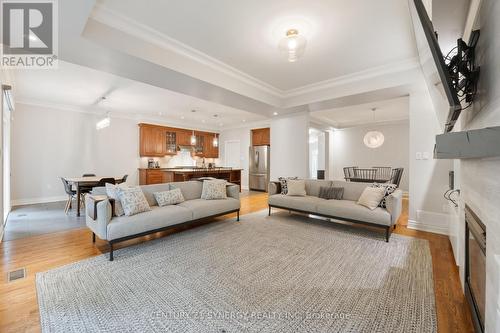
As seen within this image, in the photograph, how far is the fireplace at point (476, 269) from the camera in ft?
4.57

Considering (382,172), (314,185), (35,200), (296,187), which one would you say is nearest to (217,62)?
(296,187)

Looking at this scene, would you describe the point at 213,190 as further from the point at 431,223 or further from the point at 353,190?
the point at 431,223

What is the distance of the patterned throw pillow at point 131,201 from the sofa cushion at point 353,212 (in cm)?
300

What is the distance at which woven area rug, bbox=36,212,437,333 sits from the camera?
167 centimetres

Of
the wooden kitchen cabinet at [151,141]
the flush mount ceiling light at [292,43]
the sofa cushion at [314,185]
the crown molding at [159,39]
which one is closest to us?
the crown molding at [159,39]

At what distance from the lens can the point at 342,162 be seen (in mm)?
9305

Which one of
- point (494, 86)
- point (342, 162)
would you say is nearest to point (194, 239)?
point (494, 86)

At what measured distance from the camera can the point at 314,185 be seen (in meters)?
4.86

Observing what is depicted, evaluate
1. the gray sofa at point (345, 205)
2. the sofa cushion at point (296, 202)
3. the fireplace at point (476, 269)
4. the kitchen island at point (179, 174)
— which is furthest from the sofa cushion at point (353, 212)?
the kitchen island at point (179, 174)

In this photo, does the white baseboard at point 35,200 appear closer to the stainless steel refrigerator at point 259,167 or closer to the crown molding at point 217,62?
the crown molding at point 217,62

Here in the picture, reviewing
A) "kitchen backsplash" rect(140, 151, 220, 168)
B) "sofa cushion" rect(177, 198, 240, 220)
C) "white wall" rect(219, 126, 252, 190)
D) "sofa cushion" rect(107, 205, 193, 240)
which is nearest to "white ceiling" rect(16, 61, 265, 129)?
"white wall" rect(219, 126, 252, 190)

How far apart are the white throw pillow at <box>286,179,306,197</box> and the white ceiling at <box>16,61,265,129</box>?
3303mm

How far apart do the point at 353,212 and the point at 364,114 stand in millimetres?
4973

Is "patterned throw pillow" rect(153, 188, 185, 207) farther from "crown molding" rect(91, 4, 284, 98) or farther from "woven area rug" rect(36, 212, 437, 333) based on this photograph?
"crown molding" rect(91, 4, 284, 98)
